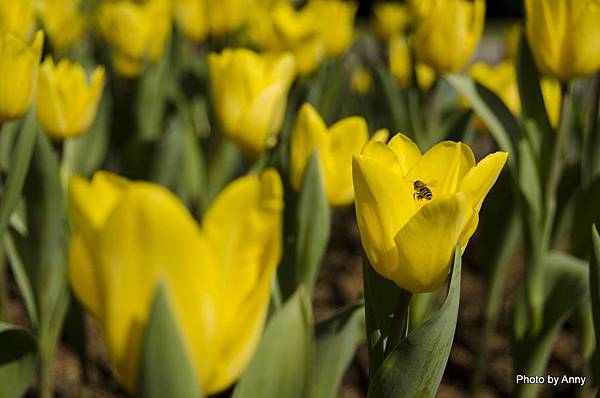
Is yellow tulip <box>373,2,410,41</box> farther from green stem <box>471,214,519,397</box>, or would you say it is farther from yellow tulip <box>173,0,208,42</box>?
green stem <box>471,214,519,397</box>

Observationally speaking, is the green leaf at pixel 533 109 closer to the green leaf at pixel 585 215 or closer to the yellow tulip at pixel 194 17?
Answer: the green leaf at pixel 585 215

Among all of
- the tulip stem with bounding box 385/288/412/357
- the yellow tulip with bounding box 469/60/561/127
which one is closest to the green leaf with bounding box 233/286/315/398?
the tulip stem with bounding box 385/288/412/357

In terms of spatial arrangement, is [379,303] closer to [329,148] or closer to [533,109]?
[329,148]

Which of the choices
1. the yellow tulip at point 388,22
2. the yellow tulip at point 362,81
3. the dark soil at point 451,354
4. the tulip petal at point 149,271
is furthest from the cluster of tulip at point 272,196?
the yellow tulip at point 388,22

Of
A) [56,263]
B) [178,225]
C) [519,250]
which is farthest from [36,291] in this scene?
[519,250]

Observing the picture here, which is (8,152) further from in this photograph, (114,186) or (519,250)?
(519,250)

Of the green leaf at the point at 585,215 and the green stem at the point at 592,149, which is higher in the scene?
the green stem at the point at 592,149
